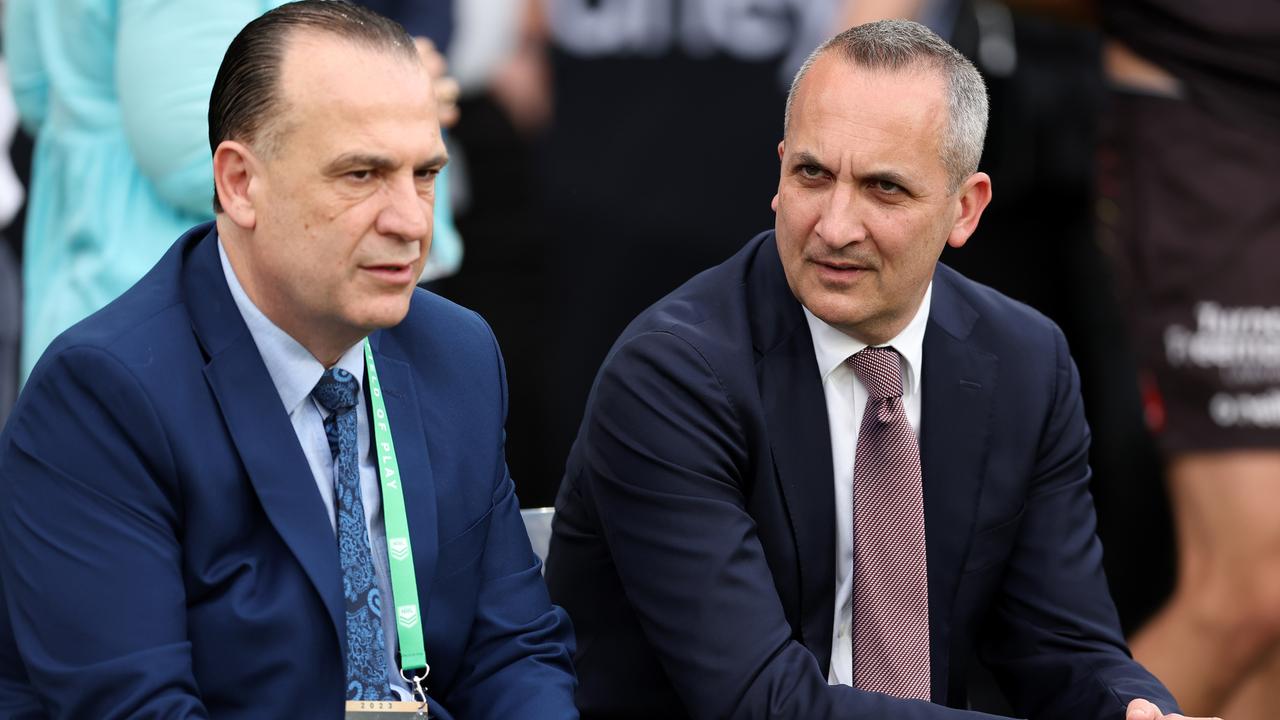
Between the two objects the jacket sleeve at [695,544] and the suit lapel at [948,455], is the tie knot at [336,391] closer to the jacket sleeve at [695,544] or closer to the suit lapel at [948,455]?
the jacket sleeve at [695,544]

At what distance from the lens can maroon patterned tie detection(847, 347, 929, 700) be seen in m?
3.03

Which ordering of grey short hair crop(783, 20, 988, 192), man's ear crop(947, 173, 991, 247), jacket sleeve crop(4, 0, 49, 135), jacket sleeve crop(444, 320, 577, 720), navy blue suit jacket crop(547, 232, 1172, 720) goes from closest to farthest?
1. jacket sleeve crop(444, 320, 577, 720)
2. navy blue suit jacket crop(547, 232, 1172, 720)
3. grey short hair crop(783, 20, 988, 192)
4. man's ear crop(947, 173, 991, 247)
5. jacket sleeve crop(4, 0, 49, 135)

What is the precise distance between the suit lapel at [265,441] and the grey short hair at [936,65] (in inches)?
38.0

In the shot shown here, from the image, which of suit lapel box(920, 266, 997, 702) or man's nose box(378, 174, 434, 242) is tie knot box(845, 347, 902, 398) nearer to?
suit lapel box(920, 266, 997, 702)

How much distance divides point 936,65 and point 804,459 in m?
0.64

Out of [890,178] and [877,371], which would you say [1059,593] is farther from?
[890,178]

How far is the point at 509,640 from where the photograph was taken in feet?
9.34

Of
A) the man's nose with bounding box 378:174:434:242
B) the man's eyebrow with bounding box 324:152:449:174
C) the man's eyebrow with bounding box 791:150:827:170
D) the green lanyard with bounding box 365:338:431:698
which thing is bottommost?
the green lanyard with bounding box 365:338:431:698

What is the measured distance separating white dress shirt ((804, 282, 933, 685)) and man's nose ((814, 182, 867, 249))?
0.59 ft

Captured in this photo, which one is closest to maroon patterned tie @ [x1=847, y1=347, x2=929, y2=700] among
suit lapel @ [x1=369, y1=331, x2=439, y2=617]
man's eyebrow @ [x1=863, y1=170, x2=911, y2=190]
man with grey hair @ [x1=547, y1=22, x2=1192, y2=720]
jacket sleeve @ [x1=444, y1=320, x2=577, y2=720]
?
man with grey hair @ [x1=547, y1=22, x2=1192, y2=720]

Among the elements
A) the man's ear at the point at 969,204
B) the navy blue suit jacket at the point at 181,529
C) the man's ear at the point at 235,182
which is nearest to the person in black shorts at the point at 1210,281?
the man's ear at the point at 969,204

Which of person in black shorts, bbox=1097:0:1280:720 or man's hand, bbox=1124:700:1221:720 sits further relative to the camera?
person in black shorts, bbox=1097:0:1280:720

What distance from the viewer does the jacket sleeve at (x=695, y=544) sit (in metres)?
2.87

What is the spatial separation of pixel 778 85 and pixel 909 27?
5.90 ft
